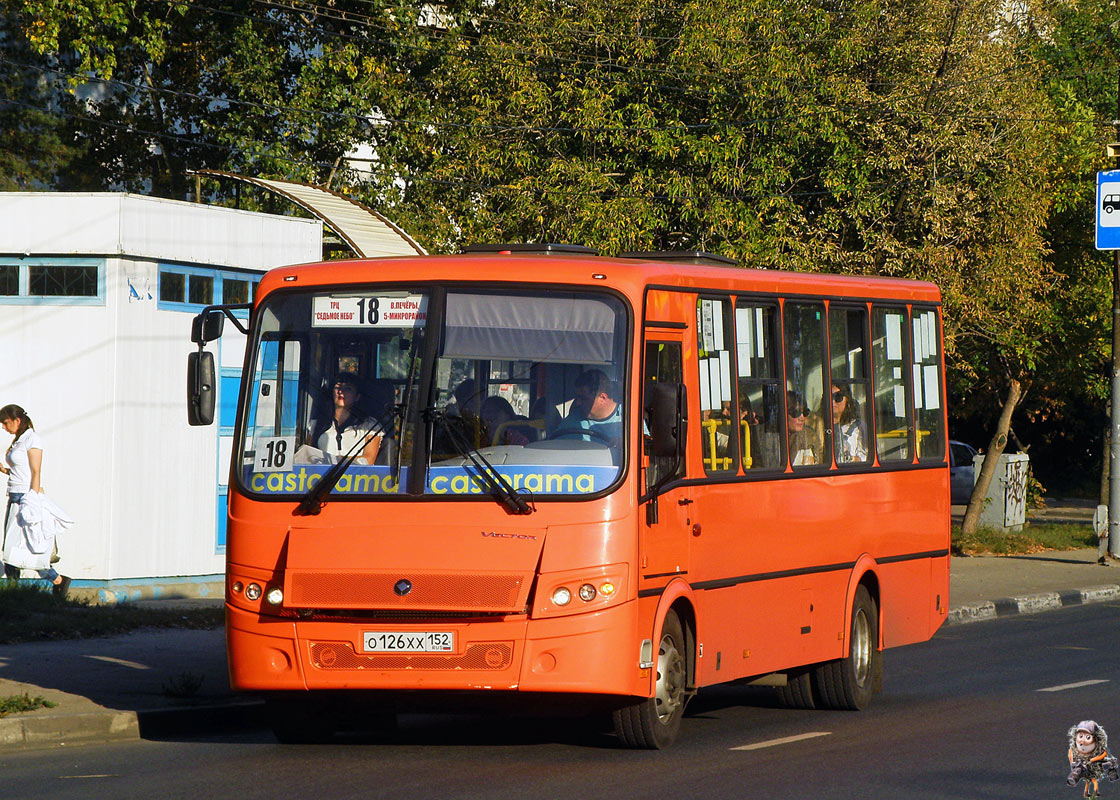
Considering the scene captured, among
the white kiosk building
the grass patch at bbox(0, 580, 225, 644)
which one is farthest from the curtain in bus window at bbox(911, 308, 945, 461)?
the white kiosk building

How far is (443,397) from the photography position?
942 cm

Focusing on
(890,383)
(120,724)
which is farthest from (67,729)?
(890,383)

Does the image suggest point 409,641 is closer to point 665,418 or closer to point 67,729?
point 665,418

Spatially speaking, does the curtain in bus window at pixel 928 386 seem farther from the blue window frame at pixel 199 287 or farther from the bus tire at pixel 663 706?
the blue window frame at pixel 199 287

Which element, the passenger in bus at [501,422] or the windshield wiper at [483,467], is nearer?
the windshield wiper at [483,467]

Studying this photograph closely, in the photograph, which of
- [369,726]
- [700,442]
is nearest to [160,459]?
[369,726]

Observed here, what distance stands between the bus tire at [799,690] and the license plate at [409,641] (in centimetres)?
392

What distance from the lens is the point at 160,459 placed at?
1806cm

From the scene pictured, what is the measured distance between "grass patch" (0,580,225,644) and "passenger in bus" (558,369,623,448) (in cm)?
609

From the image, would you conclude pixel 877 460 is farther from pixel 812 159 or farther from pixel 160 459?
pixel 812 159

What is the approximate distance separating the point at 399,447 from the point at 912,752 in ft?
10.5

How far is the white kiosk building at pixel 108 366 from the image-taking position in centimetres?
1734

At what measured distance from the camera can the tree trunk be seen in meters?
30.5

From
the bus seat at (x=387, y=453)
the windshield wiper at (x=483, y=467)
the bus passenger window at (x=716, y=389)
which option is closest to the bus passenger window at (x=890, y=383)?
the bus passenger window at (x=716, y=389)
